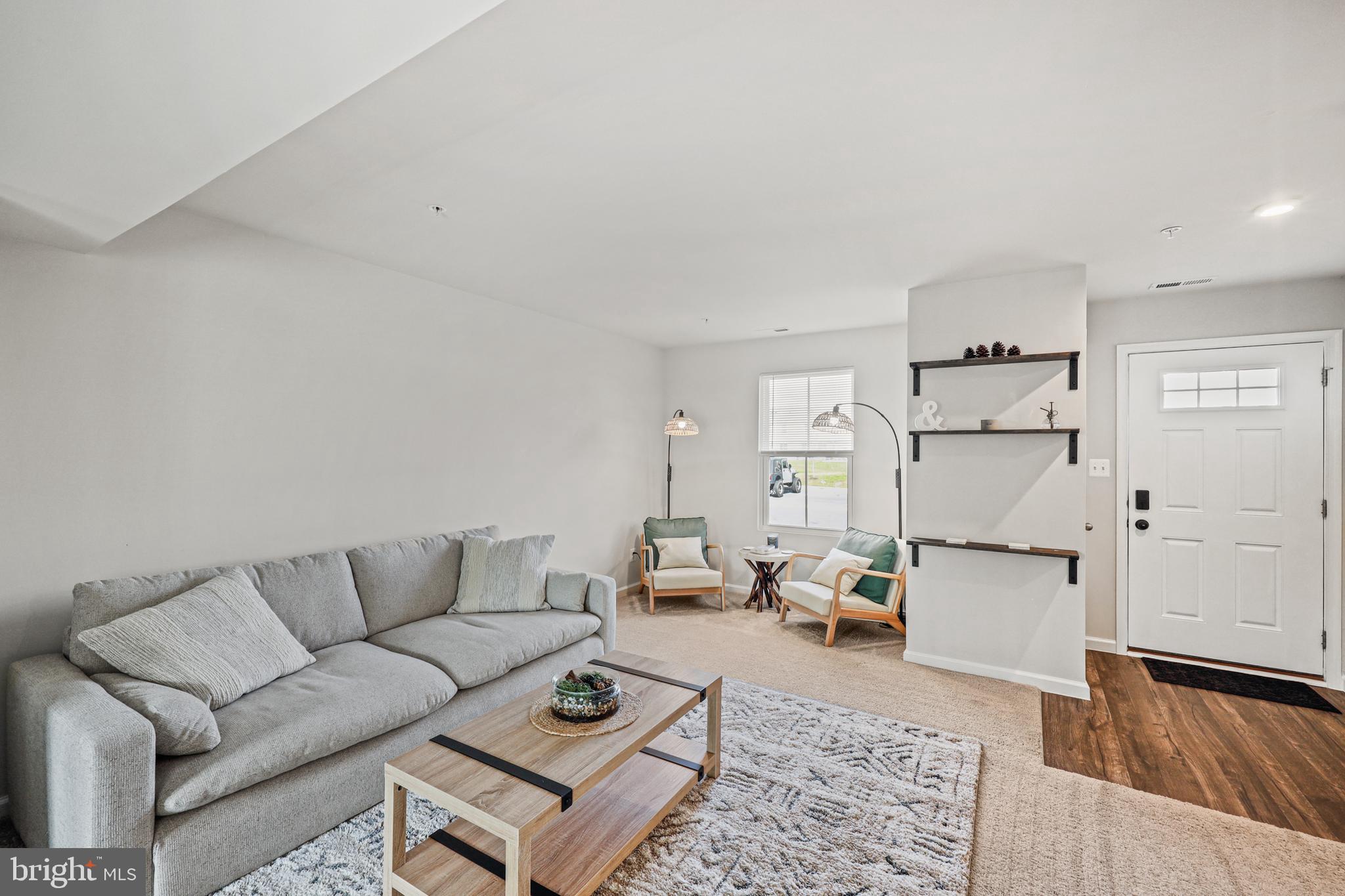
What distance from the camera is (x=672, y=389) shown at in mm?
6227

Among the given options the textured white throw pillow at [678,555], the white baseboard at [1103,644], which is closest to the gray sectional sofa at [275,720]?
the textured white throw pillow at [678,555]

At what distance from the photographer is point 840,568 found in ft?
14.6

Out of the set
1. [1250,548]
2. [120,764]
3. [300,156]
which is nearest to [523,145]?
[300,156]

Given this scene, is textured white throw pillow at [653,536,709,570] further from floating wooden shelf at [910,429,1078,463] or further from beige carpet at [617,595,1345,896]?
floating wooden shelf at [910,429,1078,463]

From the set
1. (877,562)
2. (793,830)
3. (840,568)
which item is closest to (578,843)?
(793,830)

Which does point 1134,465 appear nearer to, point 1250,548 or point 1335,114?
point 1250,548

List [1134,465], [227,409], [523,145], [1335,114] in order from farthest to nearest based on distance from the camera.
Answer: [1134,465]
[227,409]
[523,145]
[1335,114]

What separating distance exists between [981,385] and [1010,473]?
0.58 meters

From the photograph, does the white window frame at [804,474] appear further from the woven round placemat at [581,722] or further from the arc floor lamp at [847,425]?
the woven round placemat at [581,722]

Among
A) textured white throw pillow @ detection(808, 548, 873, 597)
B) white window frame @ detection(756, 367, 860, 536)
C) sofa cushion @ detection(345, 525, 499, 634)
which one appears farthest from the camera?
white window frame @ detection(756, 367, 860, 536)

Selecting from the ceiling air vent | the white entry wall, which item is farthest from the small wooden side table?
the ceiling air vent

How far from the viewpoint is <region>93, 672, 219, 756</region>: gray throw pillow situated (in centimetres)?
182

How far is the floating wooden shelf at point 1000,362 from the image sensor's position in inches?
136

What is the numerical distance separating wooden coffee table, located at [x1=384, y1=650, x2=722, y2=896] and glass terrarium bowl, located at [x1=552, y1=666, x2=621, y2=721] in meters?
0.09
